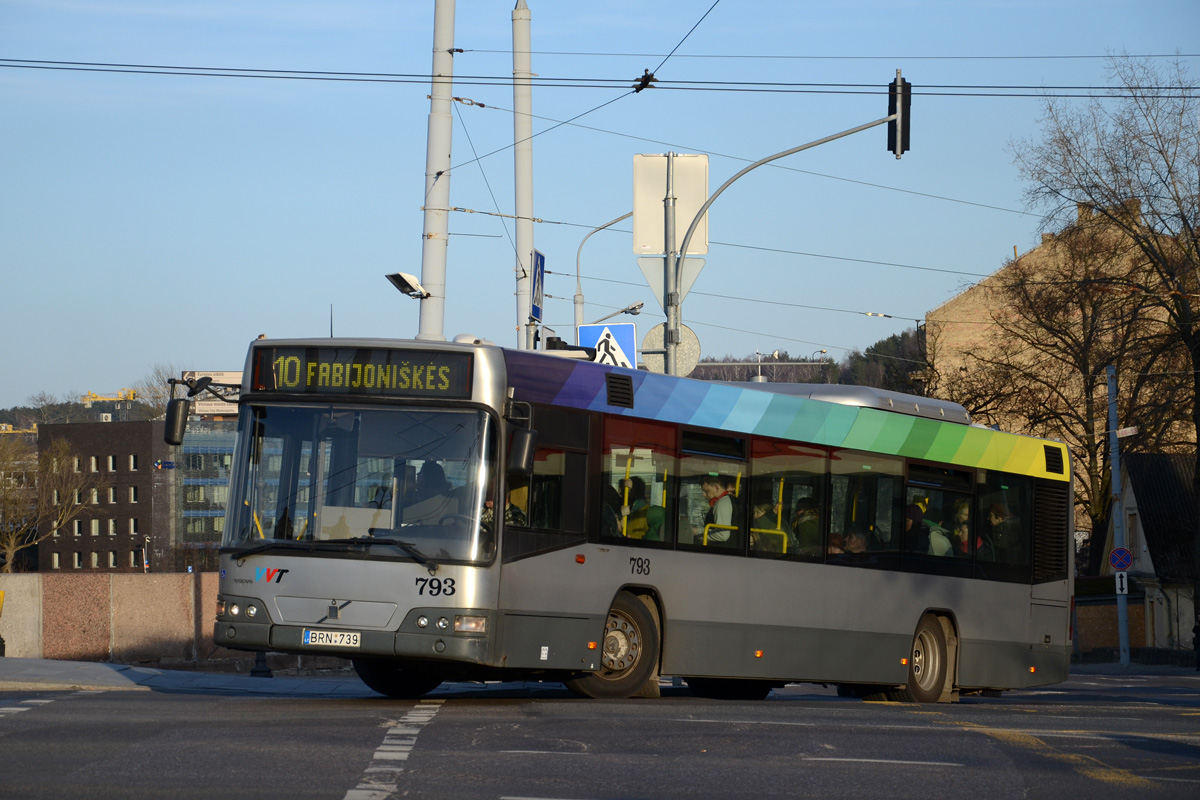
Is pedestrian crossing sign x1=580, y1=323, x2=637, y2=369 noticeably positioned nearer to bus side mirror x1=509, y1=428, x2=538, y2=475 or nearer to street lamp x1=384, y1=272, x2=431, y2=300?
street lamp x1=384, y1=272, x2=431, y2=300

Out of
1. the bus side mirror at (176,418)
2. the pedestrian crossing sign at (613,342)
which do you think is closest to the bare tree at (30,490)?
the pedestrian crossing sign at (613,342)

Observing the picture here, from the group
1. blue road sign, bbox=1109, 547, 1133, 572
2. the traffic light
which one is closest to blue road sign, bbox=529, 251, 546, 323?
the traffic light

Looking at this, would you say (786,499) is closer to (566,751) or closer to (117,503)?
(566,751)

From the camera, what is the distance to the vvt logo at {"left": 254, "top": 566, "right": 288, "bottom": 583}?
1162cm

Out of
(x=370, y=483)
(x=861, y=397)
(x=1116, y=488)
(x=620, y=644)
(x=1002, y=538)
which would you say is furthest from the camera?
(x=1116, y=488)

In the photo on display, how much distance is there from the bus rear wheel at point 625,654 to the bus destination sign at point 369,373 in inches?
103

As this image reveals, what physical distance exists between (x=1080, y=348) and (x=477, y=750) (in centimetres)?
4633

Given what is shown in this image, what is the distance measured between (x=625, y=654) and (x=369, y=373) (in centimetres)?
348

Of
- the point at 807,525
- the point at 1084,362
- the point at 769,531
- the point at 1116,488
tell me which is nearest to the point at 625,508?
the point at 769,531

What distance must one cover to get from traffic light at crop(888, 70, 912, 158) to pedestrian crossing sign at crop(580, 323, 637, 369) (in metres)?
4.86

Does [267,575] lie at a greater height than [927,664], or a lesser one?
greater

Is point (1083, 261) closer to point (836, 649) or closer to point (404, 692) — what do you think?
point (836, 649)

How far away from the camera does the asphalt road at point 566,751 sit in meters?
8.03

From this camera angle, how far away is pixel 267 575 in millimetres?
11672
